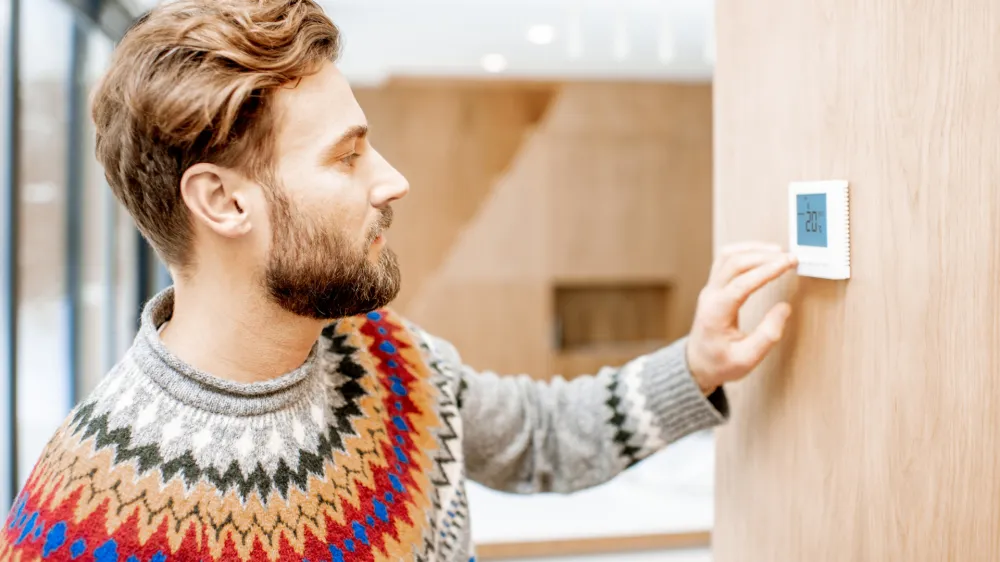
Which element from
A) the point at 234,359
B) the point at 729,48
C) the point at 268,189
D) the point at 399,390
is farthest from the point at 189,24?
the point at 729,48

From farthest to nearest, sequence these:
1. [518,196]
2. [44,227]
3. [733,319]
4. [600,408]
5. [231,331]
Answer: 1. [518,196]
2. [44,227]
3. [600,408]
4. [733,319]
5. [231,331]

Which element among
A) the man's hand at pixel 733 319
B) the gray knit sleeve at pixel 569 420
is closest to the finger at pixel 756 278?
the man's hand at pixel 733 319

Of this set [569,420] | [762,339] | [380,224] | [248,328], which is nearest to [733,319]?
[762,339]

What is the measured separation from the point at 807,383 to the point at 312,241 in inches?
19.8

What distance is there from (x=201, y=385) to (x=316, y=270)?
149mm

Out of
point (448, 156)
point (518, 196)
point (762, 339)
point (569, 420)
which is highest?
point (448, 156)

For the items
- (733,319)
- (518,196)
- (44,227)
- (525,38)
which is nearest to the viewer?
(733,319)

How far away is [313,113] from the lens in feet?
2.53

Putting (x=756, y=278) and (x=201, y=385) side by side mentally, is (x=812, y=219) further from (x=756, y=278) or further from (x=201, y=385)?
(x=201, y=385)

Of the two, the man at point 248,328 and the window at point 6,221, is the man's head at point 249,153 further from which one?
the window at point 6,221

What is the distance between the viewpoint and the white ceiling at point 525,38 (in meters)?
2.95

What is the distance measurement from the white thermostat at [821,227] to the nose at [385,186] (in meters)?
0.38

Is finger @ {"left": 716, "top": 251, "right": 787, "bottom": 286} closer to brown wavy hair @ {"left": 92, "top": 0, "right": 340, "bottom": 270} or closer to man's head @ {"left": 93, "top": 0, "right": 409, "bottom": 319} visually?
man's head @ {"left": 93, "top": 0, "right": 409, "bottom": 319}

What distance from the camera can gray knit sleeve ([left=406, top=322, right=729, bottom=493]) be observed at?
0.98 meters
